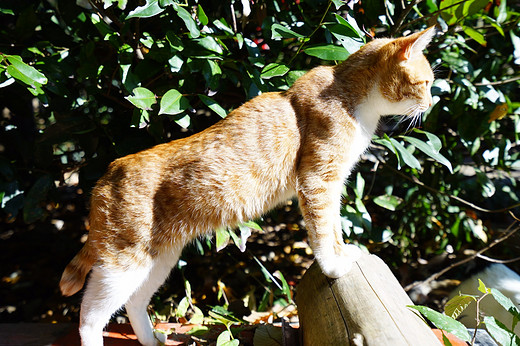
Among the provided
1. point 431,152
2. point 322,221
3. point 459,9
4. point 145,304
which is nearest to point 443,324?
point 322,221

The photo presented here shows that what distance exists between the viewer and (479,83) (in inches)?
110

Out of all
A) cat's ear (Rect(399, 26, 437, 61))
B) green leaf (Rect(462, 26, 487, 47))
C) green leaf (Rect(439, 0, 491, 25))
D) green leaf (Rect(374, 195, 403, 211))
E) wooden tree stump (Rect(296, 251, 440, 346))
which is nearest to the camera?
wooden tree stump (Rect(296, 251, 440, 346))

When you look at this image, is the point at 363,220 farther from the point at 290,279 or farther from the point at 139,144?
the point at 139,144

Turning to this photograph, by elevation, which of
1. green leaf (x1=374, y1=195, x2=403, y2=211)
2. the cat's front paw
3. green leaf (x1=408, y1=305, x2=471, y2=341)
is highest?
green leaf (x1=408, y1=305, x2=471, y2=341)

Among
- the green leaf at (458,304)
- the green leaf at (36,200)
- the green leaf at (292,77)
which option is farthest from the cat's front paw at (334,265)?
the green leaf at (36,200)

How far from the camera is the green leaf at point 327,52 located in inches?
82.1

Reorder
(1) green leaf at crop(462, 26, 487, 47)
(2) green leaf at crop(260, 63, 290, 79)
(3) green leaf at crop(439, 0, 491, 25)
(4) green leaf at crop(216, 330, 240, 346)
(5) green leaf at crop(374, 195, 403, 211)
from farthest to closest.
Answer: (5) green leaf at crop(374, 195, 403, 211)
(1) green leaf at crop(462, 26, 487, 47)
(3) green leaf at crop(439, 0, 491, 25)
(2) green leaf at crop(260, 63, 290, 79)
(4) green leaf at crop(216, 330, 240, 346)

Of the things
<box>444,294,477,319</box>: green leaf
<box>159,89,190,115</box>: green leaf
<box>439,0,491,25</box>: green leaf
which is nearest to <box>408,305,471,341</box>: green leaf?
<box>444,294,477,319</box>: green leaf

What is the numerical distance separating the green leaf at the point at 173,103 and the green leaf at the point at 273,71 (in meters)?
0.39

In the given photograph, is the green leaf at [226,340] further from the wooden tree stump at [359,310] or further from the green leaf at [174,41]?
the green leaf at [174,41]

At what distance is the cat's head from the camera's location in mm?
1979

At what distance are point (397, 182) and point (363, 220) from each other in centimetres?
90

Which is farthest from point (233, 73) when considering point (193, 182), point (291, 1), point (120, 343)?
point (120, 343)

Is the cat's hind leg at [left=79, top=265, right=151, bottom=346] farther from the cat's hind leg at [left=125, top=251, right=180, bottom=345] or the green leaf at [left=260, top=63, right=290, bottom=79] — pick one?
the green leaf at [left=260, top=63, right=290, bottom=79]
